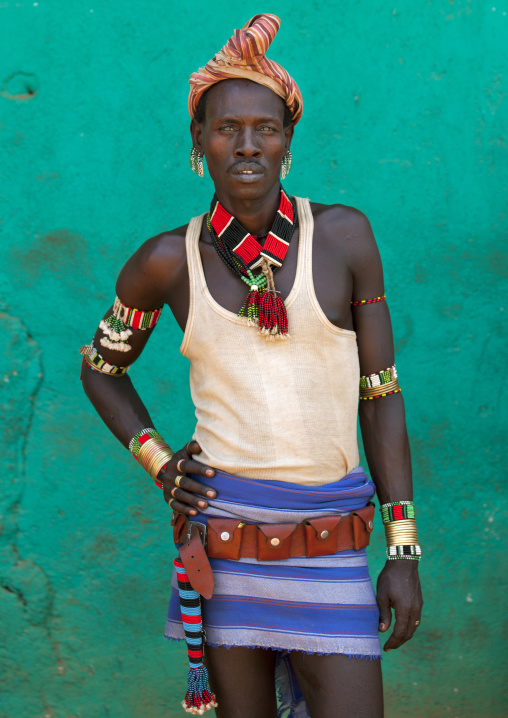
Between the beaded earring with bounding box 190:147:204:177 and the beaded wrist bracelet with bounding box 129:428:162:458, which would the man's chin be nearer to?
the beaded earring with bounding box 190:147:204:177

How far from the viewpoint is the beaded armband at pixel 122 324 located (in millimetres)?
2516

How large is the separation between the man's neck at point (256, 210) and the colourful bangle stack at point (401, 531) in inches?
33.5

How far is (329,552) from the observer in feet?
7.47

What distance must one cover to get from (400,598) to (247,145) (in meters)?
1.27

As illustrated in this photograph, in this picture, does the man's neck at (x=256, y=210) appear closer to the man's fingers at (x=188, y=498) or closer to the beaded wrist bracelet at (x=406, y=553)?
the man's fingers at (x=188, y=498)

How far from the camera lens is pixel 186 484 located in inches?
92.6

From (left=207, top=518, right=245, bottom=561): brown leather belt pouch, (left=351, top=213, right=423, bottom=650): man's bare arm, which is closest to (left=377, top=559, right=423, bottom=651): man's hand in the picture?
(left=351, top=213, right=423, bottom=650): man's bare arm

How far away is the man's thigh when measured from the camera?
2207 mm

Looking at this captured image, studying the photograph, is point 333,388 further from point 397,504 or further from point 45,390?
point 45,390

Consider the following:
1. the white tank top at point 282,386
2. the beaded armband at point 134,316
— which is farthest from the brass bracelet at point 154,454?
the beaded armband at point 134,316

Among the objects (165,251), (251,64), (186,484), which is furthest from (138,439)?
(251,64)

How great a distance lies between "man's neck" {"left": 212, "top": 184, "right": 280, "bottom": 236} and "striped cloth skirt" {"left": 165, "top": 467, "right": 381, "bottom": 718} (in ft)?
2.25

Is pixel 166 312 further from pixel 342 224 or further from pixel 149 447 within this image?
pixel 342 224

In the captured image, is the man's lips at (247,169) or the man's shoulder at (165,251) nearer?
the man's lips at (247,169)
